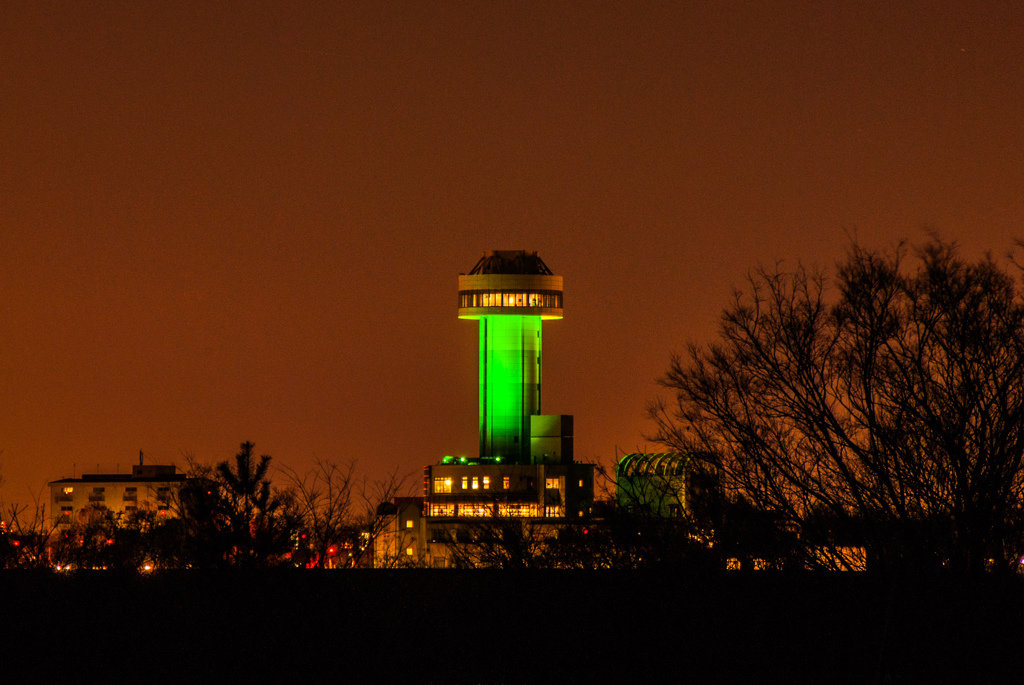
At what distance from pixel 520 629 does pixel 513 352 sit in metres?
115

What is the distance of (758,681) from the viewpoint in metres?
27.3

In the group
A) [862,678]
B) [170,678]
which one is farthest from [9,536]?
[862,678]

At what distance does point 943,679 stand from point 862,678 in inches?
65.4

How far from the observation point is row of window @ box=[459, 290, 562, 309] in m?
151

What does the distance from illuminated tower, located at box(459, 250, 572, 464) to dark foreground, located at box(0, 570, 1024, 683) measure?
105 metres

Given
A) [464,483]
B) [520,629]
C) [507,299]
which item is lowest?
[520,629]

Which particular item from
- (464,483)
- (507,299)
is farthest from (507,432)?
(507,299)

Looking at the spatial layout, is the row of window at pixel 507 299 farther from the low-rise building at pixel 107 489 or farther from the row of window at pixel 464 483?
the low-rise building at pixel 107 489

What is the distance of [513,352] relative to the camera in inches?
5881

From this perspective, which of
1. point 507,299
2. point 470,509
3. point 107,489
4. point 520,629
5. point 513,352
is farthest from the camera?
point 107,489

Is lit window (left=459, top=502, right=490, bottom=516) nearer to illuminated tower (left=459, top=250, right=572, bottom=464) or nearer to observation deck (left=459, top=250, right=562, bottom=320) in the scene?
illuminated tower (left=459, top=250, right=572, bottom=464)

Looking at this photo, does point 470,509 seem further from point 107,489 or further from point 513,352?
point 107,489

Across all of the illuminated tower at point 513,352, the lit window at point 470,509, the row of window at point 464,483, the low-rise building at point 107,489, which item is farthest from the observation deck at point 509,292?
the low-rise building at point 107,489

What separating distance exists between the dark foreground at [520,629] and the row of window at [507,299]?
112 m
